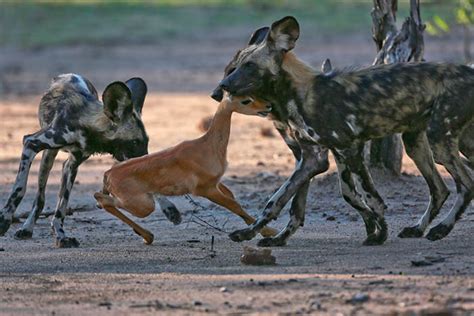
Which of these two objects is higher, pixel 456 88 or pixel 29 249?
pixel 456 88

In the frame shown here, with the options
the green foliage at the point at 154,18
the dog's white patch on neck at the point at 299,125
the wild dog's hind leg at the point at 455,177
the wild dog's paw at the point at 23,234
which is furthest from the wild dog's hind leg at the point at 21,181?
the green foliage at the point at 154,18

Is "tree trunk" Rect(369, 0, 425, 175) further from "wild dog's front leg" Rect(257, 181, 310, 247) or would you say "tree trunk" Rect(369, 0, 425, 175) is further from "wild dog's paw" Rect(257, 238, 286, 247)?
"wild dog's paw" Rect(257, 238, 286, 247)

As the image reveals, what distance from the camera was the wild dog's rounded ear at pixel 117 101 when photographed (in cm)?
912

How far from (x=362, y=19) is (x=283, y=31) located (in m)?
23.3

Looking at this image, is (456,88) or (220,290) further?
(456,88)

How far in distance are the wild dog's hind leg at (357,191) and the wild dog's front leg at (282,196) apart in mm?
233

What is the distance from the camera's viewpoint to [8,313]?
265 inches

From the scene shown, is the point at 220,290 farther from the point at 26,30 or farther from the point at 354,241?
the point at 26,30

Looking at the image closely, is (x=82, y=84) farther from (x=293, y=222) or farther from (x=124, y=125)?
(x=293, y=222)

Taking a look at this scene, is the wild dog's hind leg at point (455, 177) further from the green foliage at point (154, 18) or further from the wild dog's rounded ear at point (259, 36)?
the green foliage at point (154, 18)

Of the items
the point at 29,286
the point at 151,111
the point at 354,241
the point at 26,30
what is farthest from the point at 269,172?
the point at 26,30

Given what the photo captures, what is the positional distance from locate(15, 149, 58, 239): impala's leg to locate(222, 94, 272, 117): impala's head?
1.68m

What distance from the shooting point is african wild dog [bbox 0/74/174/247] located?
925 cm

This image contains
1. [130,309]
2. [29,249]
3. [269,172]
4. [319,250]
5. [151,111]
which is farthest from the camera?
[151,111]
